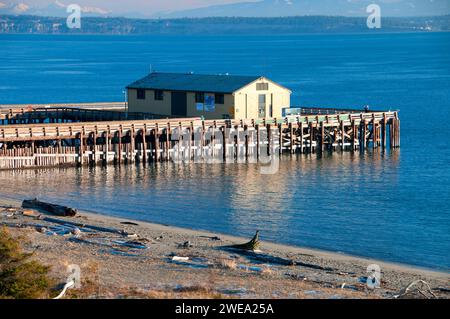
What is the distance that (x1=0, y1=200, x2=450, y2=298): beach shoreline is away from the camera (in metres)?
28.0

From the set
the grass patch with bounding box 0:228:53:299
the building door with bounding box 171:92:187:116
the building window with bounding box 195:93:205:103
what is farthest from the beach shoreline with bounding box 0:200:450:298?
the building door with bounding box 171:92:187:116

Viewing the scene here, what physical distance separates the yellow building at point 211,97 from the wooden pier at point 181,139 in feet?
5.69

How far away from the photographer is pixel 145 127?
6156 cm

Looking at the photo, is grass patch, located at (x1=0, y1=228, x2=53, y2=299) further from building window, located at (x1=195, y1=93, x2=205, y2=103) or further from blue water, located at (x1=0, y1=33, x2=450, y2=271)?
building window, located at (x1=195, y1=93, x2=205, y2=103)

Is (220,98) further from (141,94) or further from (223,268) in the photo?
(223,268)

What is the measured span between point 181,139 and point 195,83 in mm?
6501

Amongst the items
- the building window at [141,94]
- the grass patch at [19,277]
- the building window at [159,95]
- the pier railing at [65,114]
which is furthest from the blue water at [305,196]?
the grass patch at [19,277]

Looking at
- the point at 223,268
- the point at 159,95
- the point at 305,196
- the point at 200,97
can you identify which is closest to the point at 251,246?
the point at 223,268

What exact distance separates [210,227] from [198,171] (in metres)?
17.0

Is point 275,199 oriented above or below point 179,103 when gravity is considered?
below

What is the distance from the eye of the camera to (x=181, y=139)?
208 feet

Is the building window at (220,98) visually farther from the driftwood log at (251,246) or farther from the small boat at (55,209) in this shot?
the driftwood log at (251,246)

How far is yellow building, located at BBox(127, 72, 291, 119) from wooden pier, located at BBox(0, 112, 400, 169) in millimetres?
1733

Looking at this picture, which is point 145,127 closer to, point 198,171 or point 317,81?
point 198,171
